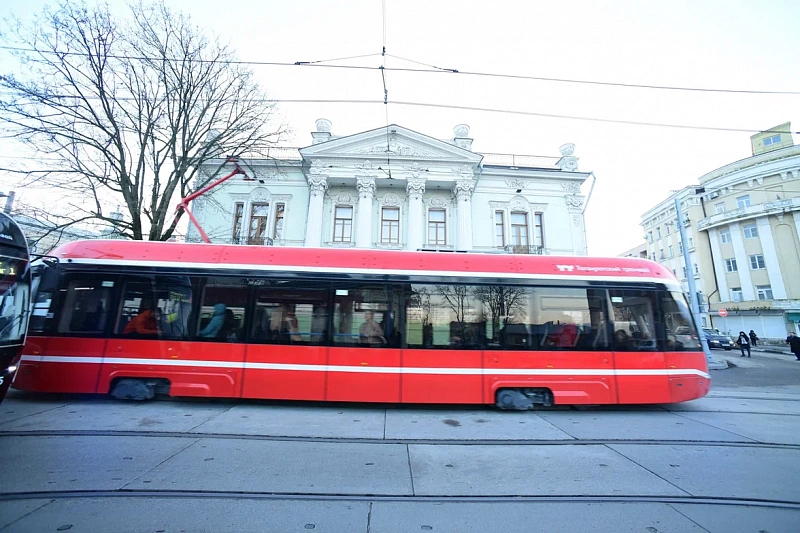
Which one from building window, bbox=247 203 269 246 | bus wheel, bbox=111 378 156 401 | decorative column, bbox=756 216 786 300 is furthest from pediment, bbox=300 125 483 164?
decorative column, bbox=756 216 786 300

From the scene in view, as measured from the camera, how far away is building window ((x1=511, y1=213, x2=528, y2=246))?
72.1 ft

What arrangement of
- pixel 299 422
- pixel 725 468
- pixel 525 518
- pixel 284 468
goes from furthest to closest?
pixel 299 422 → pixel 725 468 → pixel 284 468 → pixel 525 518

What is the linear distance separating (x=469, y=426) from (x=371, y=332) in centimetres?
240

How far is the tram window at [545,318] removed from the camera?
6203mm

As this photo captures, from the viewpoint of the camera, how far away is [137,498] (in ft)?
10.1

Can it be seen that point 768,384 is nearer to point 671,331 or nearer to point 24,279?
point 671,331

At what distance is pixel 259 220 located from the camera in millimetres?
21453

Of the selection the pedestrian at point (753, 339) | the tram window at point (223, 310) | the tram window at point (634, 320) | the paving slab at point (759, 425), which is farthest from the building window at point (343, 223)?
the pedestrian at point (753, 339)

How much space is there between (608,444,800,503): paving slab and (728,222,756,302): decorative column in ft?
141

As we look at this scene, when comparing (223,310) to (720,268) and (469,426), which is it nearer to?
(469,426)

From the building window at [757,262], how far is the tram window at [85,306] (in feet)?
169

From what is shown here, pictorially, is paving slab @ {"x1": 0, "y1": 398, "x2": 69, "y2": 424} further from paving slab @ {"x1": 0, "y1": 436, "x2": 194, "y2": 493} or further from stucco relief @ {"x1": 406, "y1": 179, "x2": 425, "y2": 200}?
stucco relief @ {"x1": 406, "y1": 179, "x2": 425, "y2": 200}

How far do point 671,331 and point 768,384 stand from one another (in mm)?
8218

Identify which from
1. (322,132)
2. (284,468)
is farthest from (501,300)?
(322,132)
